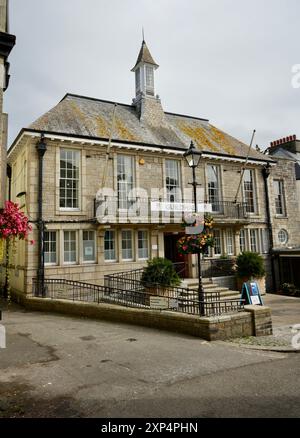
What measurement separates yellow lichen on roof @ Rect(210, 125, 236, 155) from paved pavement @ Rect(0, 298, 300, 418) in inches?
595

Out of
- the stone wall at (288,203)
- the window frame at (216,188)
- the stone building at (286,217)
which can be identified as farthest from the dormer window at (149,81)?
the stone wall at (288,203)

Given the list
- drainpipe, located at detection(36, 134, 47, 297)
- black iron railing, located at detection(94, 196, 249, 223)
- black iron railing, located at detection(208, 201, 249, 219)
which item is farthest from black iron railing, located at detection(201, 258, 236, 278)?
drainpipe, located at detection(36, 134, 47, 297)

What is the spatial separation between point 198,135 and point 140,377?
1827 cm

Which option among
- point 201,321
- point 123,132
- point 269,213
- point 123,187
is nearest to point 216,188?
point 269,213

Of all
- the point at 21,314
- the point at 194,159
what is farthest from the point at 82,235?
the point at 194,159

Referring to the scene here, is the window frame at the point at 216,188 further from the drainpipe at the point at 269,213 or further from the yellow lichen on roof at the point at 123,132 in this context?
the yellow lichen on roof at the point at 123,132

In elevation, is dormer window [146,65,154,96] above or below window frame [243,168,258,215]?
above

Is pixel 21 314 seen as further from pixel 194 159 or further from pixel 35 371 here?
pixel 194 159

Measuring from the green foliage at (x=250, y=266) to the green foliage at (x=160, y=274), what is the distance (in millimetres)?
5423

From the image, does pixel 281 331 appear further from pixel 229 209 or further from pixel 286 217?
pixel 286 217

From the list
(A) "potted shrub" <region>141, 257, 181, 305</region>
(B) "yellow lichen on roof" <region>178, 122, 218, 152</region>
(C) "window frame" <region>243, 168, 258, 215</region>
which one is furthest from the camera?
(C) "window frame" <region>243, 168, 258, 215</region>

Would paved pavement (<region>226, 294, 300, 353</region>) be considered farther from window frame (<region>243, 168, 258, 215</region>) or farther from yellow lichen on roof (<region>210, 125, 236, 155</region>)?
yellow lichen on roof (<region>210, 125, 236, 155</region>)

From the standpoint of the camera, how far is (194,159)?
1015 centimetres

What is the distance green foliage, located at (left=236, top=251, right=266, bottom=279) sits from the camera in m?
17.8
